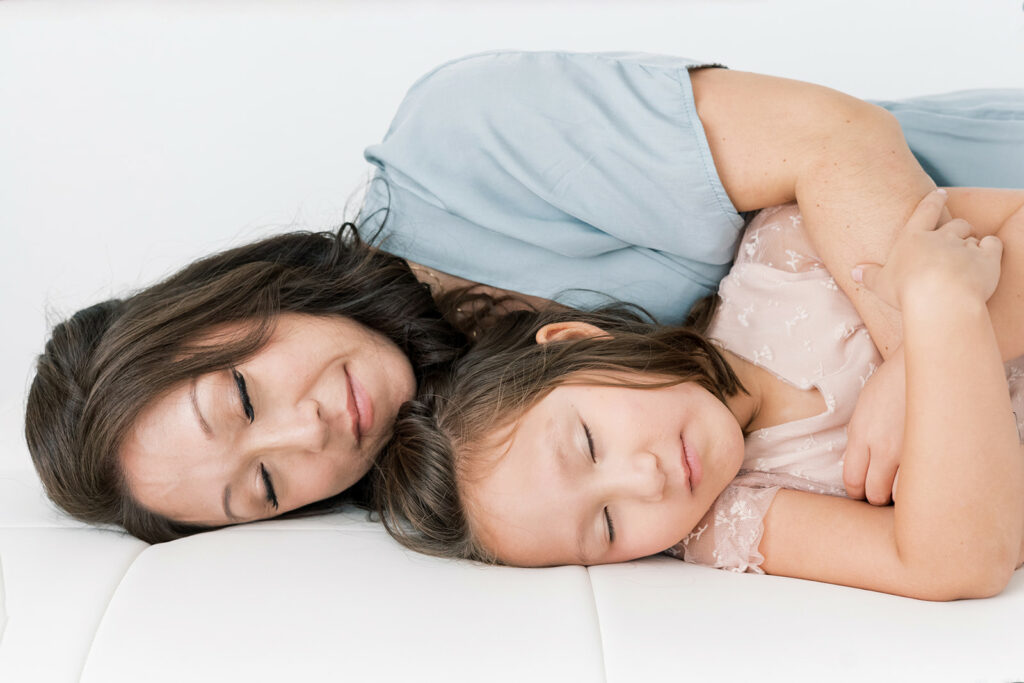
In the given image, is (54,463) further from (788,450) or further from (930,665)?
(930,665)

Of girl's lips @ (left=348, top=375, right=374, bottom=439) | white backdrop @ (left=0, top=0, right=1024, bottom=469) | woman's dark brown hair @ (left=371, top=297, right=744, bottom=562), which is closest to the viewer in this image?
woman's dark brown hair @ (left=371, top=297, right=744, bottom=562)

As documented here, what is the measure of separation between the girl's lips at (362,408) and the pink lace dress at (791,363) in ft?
1.59

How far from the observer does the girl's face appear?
1.19 m

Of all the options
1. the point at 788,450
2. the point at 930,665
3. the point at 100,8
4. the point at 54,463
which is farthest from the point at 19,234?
the point at 930,665

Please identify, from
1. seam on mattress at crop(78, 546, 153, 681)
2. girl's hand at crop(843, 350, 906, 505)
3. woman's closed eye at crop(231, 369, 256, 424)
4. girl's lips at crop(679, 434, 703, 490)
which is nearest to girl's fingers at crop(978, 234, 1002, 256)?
girl's hand at crop(843, 350, 906, 505)

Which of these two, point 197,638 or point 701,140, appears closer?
point 197,638

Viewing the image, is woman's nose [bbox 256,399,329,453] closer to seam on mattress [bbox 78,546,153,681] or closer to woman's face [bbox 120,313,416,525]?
woman's face [bbox 120,313,416,525]

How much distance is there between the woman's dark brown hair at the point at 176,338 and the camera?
131 cm

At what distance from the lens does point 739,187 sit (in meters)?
1.36

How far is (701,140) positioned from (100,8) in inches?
57.2

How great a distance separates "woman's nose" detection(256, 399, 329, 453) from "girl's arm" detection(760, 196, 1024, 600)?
731mm

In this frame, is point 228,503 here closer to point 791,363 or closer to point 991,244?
point 791,363

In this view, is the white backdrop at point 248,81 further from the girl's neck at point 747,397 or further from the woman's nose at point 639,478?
the woman's nose at point 639,478

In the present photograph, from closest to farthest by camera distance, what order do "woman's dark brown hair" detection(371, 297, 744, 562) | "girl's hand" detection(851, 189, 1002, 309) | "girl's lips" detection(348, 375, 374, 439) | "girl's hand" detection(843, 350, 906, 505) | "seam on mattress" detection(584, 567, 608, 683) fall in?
"seam on mattress" detection(584, 567, 608, 683), "girl's hand" detection(851, 189, 1002, 309), "girl's hand" detection(843, 350, 906, 505), "woman's dark brown hair" detection(371, 297, 744, 562), "girl's lips" detection(348, 375, 374, 439)
